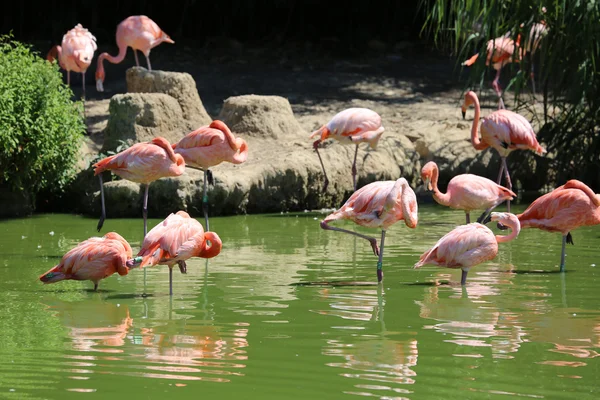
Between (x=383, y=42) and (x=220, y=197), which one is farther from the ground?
(x=383, y=42)

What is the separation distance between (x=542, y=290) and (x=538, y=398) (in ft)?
7.40

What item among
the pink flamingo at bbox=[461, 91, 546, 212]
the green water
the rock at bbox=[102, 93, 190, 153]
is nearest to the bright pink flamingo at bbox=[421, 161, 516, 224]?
the green water

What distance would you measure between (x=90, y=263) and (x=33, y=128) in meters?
4.08

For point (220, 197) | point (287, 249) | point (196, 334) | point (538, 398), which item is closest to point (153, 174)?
point (287, 249)

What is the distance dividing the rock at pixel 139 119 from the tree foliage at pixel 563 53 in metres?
2.92

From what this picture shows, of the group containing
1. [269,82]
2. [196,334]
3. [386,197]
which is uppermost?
[269,82]

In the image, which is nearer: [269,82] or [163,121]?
[163,121]

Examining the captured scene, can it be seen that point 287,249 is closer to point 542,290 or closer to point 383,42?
point 542,290

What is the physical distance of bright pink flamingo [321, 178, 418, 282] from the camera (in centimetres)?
610

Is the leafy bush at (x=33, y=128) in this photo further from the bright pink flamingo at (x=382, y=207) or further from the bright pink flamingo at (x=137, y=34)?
the bright pink flamingo at (x=382, y=207)

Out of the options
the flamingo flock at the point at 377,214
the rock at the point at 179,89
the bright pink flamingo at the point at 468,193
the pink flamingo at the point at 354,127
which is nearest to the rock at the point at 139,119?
the rock at the point at 179,89

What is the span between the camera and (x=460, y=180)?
7.33m

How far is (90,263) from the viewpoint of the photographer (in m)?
5.76

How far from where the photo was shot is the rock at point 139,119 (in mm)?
10453
